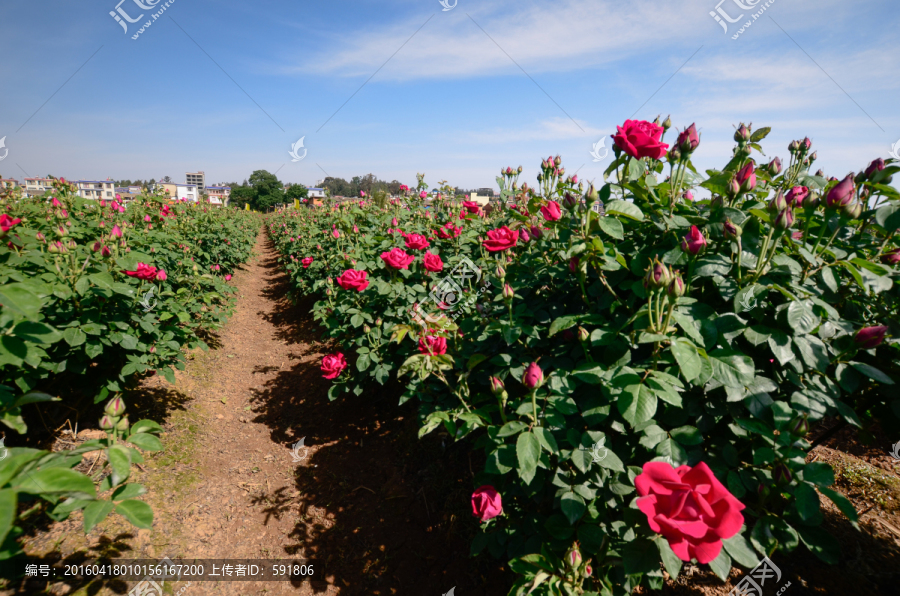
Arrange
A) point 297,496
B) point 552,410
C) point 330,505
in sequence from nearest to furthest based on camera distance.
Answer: point 552,410 → point 330,505 → point 297,496

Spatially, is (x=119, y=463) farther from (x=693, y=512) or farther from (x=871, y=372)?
(x=871, y=372)

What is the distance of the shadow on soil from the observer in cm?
272

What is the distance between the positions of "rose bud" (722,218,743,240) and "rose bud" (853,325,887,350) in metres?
0.47

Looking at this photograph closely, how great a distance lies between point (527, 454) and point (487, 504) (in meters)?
0.50

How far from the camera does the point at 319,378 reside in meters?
5.54

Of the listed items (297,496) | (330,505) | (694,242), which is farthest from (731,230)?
(297,496)

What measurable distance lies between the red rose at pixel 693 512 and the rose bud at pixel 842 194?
1134 mm

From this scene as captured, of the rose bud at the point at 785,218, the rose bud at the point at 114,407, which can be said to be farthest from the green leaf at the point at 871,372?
the rose bud at the point at 114,407

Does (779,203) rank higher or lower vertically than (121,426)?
higher

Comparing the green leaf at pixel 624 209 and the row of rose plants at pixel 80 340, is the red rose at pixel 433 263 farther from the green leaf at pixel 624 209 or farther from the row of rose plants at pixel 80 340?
the row of rose plants at pixel 80 340

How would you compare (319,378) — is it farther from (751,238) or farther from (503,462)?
(751,238)

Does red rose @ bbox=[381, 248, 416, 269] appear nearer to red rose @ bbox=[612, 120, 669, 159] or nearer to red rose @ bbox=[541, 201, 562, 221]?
red rose @ bbox=[541, 201, 562, 221]

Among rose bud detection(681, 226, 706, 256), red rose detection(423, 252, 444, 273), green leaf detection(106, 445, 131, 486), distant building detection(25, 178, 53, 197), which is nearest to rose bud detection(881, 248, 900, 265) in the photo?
rose bud detection(681, 226, 706, 256)

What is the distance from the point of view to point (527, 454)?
1.41 m
